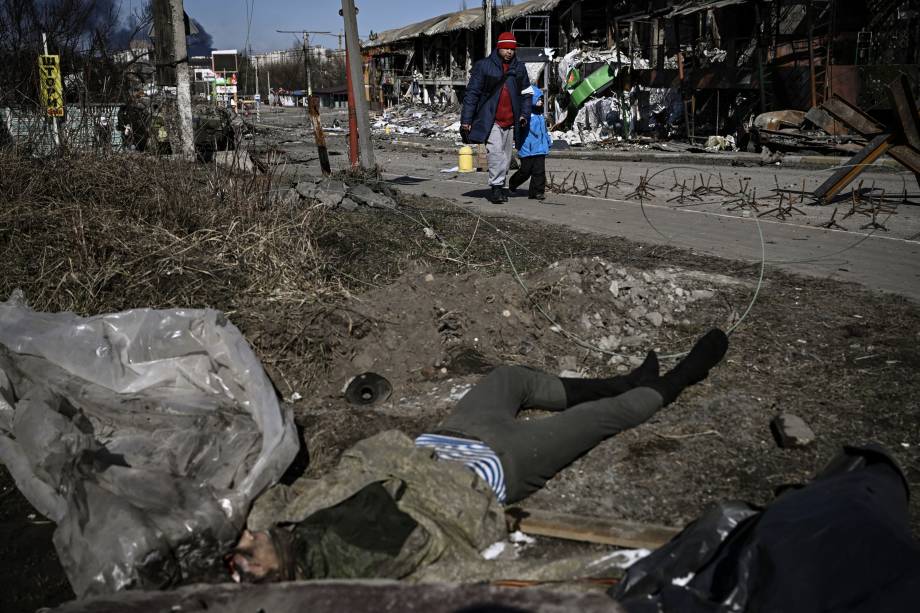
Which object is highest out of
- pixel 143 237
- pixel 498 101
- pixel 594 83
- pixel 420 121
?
pixel 594 83

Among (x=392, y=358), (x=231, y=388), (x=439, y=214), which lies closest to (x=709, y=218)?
(x=439, y=214)

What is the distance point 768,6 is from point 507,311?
19208 millimetres

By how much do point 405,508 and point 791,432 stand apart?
70.9 inches

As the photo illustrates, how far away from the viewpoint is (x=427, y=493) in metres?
2.64

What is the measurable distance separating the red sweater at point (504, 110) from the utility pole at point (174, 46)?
14.4 feet

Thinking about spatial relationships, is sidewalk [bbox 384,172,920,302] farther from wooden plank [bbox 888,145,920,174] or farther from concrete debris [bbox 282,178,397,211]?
wooden plank [bbox 888,145,920,174]

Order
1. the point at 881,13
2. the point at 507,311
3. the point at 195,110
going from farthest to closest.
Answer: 1. the point at 881,13
2. the point at 195,110
3. the point at 507,311

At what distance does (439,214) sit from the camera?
7930mm

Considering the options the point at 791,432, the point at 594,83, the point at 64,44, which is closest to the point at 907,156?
the point at 791,432

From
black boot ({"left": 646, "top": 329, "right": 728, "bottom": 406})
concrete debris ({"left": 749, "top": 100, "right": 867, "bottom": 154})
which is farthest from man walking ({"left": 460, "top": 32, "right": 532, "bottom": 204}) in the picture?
concrete debris ({"left": 749, "top": 100, "right": 867, "bottom": 154})

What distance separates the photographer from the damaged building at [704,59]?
17.8m

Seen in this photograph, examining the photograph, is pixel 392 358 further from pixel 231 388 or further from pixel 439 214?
pixel 439 214

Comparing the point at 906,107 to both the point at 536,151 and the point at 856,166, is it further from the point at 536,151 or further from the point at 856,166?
the point at 536,151

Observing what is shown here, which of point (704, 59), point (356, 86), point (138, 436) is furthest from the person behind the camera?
point (704, 59)
